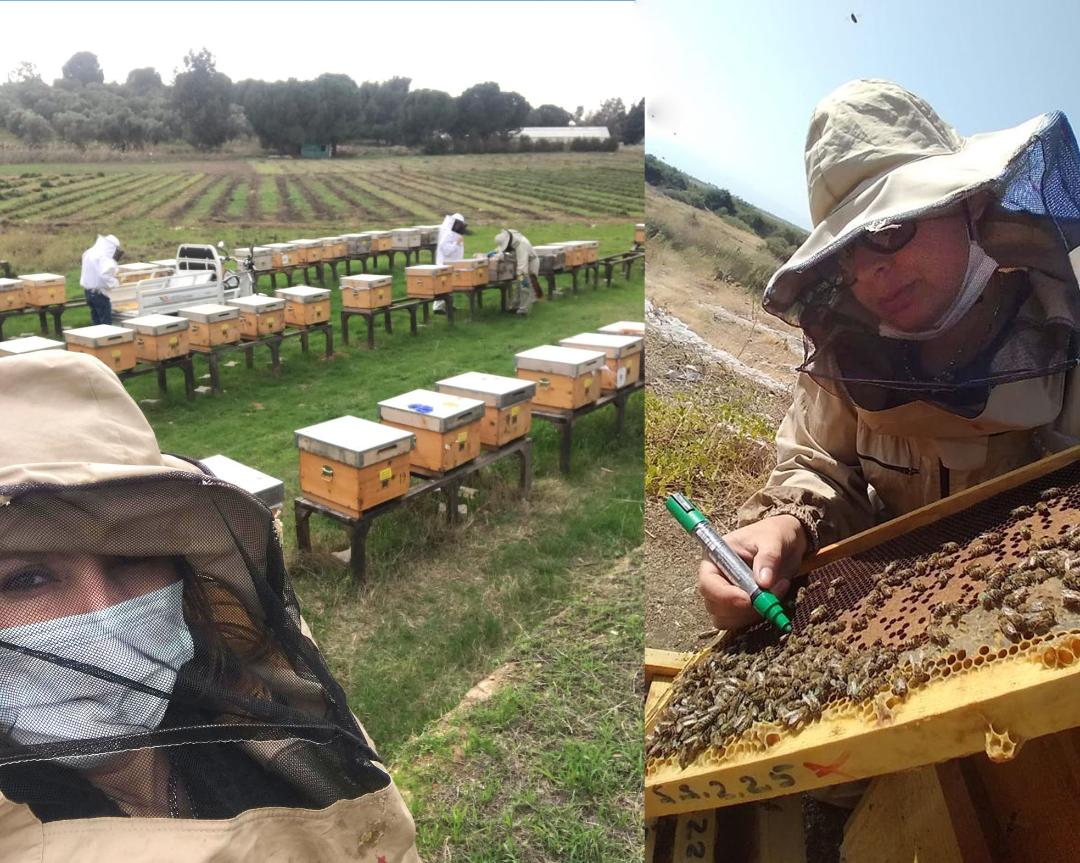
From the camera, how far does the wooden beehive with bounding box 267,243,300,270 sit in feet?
37.6

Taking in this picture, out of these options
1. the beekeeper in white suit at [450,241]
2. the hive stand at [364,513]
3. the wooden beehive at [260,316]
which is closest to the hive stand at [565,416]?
the hive stand at [364,513]

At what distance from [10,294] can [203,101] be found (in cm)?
330

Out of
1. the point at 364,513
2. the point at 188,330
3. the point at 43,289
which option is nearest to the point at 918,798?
the point at 364,513

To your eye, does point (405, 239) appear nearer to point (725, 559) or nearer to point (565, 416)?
point (565, 416)

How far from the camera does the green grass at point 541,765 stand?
2.72 m

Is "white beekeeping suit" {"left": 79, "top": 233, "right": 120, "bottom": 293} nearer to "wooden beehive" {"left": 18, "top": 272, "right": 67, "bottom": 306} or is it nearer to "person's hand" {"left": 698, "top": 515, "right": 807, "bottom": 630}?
"wooden beehive" {"left": 18, "top": 272, "right": 67, "bottom": 306}

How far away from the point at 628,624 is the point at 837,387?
126 inches

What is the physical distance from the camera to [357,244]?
13227 mm

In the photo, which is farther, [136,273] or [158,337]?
[136,273]

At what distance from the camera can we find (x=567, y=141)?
8750mm

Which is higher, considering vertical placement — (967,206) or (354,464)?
(967,206)

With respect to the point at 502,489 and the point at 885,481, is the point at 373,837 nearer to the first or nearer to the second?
the point at 885,481

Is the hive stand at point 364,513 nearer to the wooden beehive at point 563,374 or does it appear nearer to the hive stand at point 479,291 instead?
the wooden beehive at point 563,374

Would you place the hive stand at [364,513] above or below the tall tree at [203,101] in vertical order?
below
